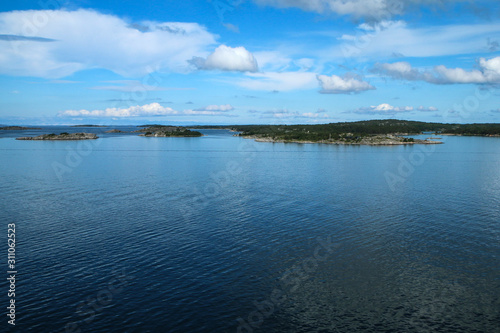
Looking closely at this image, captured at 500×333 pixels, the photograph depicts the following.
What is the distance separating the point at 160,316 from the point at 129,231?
53.5ft

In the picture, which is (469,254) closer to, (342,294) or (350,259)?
(350,259)

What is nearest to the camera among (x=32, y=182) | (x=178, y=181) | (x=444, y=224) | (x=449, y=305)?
(x=449, y=305)

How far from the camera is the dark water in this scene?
21.0 metres

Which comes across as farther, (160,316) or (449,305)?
(449,305)

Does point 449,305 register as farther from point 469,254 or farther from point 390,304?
point 469,254

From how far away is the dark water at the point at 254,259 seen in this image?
20969mm

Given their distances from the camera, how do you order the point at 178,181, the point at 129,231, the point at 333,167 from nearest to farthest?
the point at 129,231, the point at 178,181, the point at 333,167

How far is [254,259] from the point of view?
1142 inches

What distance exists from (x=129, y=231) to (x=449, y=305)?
92.9 feet

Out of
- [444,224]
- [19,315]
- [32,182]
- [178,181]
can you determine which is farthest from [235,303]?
[32,182]

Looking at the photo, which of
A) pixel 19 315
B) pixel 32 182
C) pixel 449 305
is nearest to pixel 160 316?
pixel 19 315

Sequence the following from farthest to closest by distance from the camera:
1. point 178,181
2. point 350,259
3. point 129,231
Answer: point 178,181
point 129,231
point 350,259

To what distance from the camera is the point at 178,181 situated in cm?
6656

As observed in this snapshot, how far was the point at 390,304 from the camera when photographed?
22.4 metres
